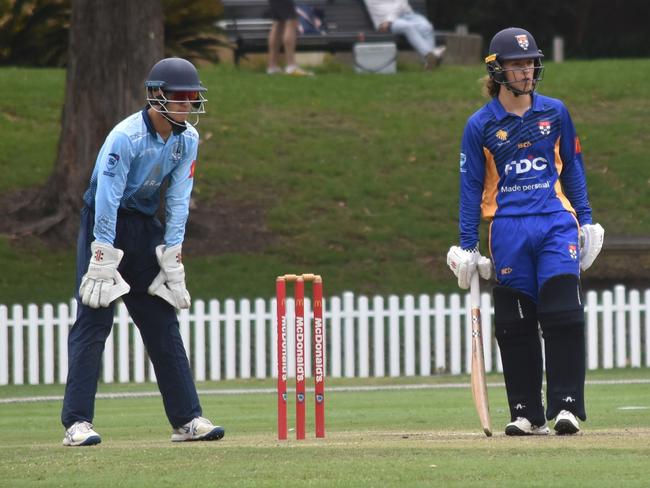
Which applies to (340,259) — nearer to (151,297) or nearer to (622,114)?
(622,114)

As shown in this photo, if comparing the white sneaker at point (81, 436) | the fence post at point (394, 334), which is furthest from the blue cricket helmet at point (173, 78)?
the fence post at point (394, 334)

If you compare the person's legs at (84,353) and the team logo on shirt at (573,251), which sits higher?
the team logo on shirt at (573,251)

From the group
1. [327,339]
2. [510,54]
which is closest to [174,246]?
[510,54]

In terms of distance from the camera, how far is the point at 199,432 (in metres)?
8.47

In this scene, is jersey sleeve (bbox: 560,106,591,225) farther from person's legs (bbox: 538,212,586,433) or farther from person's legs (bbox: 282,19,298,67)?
person's legs (bbox: 282,19,298,67)

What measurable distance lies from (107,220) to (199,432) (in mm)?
1286

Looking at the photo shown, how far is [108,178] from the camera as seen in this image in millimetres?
8055

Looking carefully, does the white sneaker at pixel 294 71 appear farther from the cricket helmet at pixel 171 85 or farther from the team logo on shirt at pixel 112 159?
the team logo on shirt at pixel 112 159

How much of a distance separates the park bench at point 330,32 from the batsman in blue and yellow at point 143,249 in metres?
19.2

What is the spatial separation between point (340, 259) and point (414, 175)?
2.79 meters

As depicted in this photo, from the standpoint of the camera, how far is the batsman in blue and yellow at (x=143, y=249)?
318 inches

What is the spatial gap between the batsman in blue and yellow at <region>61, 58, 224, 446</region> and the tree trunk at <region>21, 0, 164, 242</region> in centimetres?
1121

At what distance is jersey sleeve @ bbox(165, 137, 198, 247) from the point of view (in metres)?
8.37

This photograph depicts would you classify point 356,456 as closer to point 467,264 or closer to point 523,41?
point 467,264
